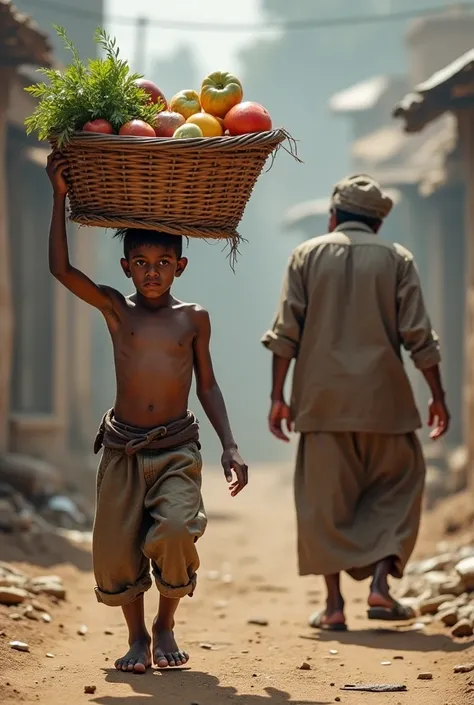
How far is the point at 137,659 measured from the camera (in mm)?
4938

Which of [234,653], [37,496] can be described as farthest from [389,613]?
Answer: [37,496]

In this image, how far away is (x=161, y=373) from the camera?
5.06 metres

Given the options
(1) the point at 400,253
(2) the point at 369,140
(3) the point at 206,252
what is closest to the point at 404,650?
(1) the point at 400,253

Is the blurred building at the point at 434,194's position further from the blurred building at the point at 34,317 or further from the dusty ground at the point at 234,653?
the dusty ground at the point at 234,653

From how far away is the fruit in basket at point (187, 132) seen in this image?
476 centimetres

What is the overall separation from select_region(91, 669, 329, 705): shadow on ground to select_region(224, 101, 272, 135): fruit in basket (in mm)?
2038

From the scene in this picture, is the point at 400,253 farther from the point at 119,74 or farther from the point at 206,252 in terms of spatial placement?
the point at 206,252

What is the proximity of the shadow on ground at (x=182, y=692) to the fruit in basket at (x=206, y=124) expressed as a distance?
201 centimetres

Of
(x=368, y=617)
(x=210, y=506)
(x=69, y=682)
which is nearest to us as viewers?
(x=69, y=682)

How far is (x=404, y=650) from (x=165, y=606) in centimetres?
127

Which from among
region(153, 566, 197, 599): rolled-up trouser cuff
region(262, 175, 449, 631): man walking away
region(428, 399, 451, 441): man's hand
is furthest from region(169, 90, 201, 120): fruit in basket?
region(428, 399, 451, 441): man's hand

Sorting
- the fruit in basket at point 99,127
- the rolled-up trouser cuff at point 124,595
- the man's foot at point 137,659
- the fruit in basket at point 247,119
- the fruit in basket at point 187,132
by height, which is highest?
the fruit in basket at point 247,119

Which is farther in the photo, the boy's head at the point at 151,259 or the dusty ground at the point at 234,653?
the boy's head at the point at 151,259

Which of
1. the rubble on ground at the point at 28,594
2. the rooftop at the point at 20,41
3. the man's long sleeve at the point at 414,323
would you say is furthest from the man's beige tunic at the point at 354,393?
the rooftop at the point at 20,41
